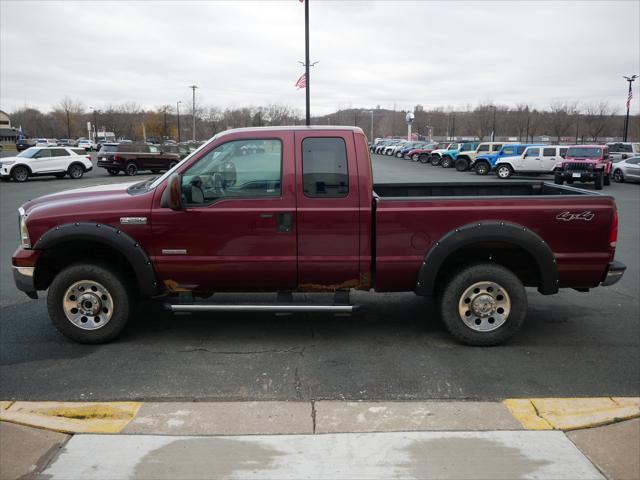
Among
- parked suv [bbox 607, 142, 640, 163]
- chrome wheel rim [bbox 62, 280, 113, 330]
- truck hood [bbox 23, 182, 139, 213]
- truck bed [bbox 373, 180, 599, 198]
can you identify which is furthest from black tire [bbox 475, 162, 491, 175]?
chrome wheel rim [bbox 62, 280, 113, 330]

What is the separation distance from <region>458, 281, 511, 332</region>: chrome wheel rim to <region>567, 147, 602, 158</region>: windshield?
870 inches

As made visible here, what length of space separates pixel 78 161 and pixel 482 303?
88.8ft

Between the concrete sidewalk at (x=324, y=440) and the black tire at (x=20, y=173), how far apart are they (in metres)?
25.3

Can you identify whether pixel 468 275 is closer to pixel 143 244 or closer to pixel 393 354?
pixel 393 354

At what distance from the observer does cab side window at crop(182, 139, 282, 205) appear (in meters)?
5.15

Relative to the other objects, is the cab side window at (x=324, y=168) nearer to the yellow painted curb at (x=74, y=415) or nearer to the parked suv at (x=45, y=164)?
the yellow painted curb at (x=74, y=415)

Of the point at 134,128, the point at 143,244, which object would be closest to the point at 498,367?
the point at 143,244

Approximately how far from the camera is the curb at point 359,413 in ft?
12.5

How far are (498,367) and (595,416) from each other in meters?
1.00

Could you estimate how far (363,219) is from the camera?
511 cm

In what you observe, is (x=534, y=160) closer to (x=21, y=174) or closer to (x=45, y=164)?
(x=45, y=164)

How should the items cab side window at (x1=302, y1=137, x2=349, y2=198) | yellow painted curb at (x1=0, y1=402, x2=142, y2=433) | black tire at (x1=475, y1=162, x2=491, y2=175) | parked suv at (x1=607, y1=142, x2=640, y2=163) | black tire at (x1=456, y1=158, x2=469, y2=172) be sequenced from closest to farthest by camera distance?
yellow painted curb at (x1=0, y1=402, x2=142, y2=433) → cab side window at (x1=302, y1=137, x2=349, y2=198) → black tire at (x1=475, y1=162, x2=491, y2=175) → parked suv at (x1=607, y1=142, x2=640, y2=163) → black tire at (x1=456, y1=158, x2=469, y2=172)

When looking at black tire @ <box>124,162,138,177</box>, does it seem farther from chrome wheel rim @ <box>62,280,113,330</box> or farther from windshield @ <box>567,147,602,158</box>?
chrome wheel rim @ <box>62,280,113,330</box>

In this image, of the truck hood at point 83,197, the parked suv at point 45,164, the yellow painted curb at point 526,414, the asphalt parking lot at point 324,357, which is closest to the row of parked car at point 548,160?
the asphalt parking lot at point 324,357
